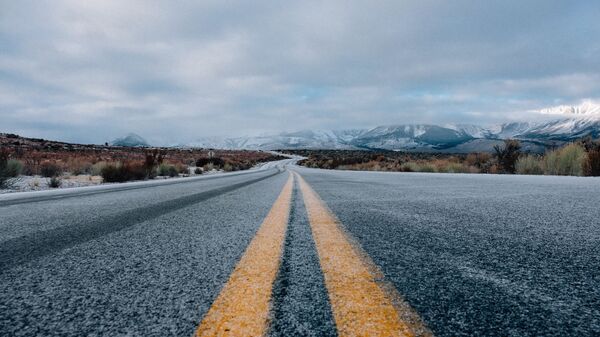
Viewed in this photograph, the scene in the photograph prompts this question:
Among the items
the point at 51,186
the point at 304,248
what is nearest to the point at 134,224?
the point at 304,248

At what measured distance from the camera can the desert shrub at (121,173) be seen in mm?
12943

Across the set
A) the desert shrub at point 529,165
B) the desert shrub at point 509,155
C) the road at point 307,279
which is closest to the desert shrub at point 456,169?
the desert shrub at point 509,155

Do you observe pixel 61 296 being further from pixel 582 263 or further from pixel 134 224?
pixel 582 263

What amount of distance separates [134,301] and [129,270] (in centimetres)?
40

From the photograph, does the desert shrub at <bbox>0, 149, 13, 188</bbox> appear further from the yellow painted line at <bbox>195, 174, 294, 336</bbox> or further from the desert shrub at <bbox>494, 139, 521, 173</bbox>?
the desert shrub at <bbox>494, 139, 521, 173</bbox>

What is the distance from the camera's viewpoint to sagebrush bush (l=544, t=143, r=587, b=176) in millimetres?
10449

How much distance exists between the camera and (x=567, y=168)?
11.0 m

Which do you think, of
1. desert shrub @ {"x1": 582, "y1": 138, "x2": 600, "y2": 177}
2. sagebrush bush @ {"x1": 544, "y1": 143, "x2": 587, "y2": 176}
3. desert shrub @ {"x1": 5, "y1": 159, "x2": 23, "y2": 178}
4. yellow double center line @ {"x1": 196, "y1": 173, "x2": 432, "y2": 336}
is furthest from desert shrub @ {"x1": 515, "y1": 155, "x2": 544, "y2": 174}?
desert shrub @ {"x1": 5, "y1": 159, "x2": 23, "y2": 178}

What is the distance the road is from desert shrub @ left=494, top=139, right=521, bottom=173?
13340 millimetres

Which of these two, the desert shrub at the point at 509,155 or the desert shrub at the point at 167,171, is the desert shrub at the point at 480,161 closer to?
the desert shrub at the point at 509,155

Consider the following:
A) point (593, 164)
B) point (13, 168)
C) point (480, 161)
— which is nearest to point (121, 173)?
point (13, 168)

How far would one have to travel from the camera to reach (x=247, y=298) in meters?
1.05

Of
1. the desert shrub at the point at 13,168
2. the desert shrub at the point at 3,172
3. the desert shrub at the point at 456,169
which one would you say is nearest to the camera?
the desert shrub at the point at 3,172

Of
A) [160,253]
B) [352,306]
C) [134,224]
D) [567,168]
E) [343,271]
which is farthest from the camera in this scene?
[567,168]
